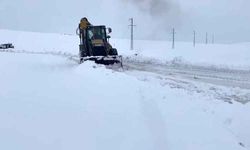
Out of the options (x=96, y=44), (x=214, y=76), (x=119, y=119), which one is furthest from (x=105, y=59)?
(x=119, y=119)

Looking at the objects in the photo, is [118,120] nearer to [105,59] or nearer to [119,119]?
[119,119]

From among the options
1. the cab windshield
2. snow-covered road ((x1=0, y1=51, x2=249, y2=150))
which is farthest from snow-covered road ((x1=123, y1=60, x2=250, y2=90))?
Result: snow-covered road ((x1=0, y1=51, x2=249, y2=150))

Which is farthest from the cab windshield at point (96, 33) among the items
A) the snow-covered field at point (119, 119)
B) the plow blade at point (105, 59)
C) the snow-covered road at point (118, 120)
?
the snow-covered road at point (118, 120)

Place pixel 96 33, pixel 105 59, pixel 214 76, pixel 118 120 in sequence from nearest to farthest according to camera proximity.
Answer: pixel 118 120 → pixel 214 76 → pixel 105 59 → pixel 96 33

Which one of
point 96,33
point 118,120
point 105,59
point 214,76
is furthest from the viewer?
point 96,33

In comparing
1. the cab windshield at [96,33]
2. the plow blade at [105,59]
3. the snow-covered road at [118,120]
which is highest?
the cab windshield at [96,33]

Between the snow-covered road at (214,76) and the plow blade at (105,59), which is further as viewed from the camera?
the plow blade at (105,59)

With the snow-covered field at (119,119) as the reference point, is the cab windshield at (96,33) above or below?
above

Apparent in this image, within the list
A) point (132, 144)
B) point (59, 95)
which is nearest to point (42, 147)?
point (132, 144)

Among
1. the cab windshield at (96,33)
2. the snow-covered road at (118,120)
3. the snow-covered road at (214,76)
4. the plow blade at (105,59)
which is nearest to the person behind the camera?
the snow-covered road at (118,120)

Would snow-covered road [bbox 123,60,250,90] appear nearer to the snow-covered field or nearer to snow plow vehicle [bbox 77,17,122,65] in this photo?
snow plow vehicle [bbox 77,17,122,65]

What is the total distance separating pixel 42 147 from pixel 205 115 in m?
4.33

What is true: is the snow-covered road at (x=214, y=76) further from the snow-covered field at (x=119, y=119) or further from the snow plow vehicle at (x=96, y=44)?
the snow-covered field at (x=119, y=119)

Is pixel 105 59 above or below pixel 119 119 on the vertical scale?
above
